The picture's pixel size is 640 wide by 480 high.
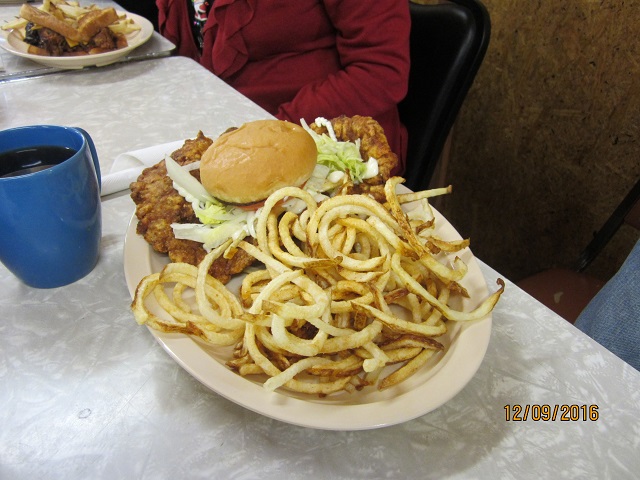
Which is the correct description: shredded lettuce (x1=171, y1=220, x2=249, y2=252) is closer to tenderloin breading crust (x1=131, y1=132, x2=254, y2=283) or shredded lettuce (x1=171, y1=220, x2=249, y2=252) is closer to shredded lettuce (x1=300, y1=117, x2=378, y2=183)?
tenderloin breading crust (x1=131, y1=132, x2=254, y2=283)

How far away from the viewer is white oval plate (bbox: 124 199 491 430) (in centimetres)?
67

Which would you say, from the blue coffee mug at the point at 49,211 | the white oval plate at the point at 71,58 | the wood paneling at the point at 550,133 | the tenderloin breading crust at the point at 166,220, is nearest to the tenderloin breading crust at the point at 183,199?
the tenderloin breading crust at the point at 166,220

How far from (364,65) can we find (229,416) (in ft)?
4.82

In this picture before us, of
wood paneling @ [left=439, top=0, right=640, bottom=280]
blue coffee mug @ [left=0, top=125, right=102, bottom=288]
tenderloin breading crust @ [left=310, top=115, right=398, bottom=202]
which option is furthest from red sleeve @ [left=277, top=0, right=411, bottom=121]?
blue coffee mug @ [left=0, top=125, right=102, bottom=288]

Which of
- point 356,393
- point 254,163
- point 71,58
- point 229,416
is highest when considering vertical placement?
point 254,163

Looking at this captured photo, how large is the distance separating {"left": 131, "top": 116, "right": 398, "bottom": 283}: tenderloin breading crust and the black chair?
54 cm

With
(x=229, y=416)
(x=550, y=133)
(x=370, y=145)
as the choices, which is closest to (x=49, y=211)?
(x=229, y=416)

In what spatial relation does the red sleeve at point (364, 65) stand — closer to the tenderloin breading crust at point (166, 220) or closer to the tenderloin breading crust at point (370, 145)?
the tenderloin breading crust at point (370, 145)

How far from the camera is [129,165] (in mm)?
1340

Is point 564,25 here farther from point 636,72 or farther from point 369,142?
point 369,142

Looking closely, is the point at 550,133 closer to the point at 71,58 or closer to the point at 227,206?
the point at 227,206

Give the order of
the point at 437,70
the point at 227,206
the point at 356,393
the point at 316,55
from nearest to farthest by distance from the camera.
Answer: the point at 356,393, the point at 227,206, the point at 437,70, the point at 316,55

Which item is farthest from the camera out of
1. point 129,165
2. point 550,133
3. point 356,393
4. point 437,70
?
point 550,133

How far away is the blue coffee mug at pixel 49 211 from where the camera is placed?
834 millimetres
